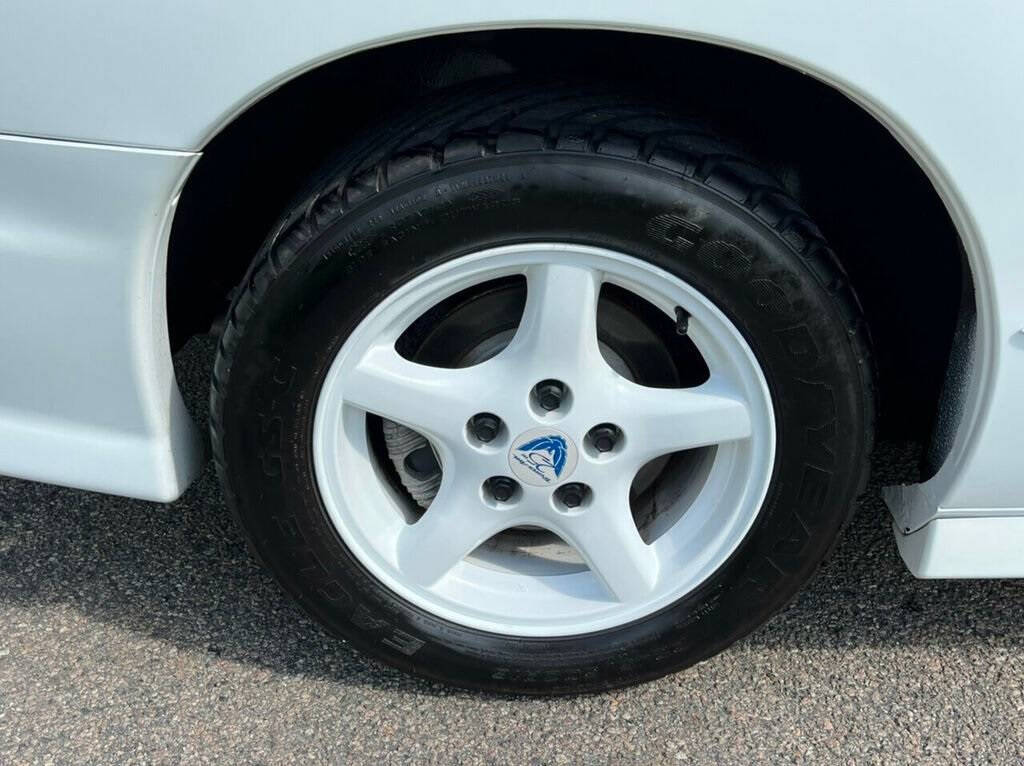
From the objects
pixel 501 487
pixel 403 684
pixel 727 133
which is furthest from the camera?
pixel 403 684

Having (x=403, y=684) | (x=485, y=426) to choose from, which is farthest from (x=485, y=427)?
(x=403, y=684)

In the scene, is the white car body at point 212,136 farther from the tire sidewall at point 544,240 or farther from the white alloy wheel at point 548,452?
the white alloy wheel at point 548,452

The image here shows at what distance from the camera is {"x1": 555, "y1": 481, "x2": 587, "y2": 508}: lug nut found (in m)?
1.72

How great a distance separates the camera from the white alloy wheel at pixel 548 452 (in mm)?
1564

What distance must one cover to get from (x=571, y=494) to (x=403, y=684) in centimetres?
48

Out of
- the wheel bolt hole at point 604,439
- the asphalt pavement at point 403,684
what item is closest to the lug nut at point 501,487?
the wheel bolt hole at point 604,439

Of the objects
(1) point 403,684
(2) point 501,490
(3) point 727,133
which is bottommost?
(1) point 403,684

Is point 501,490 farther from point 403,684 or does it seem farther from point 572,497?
point 403,684

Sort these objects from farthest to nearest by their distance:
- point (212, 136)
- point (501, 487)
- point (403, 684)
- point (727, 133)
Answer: point (403, 684)
point (501, 487)
point (727, 133)
point (212, 136)

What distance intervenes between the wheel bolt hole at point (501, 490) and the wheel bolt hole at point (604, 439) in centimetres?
14

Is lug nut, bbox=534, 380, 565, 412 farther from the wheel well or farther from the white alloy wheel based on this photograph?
the wheel well

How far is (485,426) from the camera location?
1.67 metres

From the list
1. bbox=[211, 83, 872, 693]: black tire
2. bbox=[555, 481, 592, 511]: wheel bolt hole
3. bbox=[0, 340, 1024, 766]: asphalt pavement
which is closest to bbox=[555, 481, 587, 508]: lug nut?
bbox=[555, 481, 592, 511]: wheel bolt hole

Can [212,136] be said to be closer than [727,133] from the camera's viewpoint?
Yes
